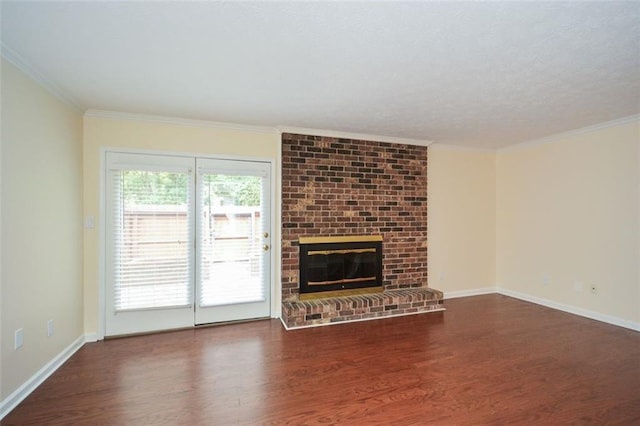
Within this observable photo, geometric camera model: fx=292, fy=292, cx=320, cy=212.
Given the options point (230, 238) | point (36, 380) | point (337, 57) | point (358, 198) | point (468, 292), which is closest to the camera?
point (337, 57)

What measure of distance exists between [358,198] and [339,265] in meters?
0.98

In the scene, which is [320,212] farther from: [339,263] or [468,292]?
[468,292]

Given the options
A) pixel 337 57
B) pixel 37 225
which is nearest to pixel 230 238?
pixel 37 225

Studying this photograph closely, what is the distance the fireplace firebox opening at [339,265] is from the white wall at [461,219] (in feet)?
3.64

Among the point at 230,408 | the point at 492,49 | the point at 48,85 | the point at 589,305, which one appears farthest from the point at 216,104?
the point at 589,305

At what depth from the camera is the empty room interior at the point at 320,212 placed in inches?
74.2

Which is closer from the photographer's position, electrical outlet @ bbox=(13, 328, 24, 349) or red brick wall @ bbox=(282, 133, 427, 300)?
electrical outlet @ bbox=(13, 328, 24, 349)

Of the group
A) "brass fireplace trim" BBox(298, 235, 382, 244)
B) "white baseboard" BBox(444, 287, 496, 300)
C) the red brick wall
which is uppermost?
the red brick wall

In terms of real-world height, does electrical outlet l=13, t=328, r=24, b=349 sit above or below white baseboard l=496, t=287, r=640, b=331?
above

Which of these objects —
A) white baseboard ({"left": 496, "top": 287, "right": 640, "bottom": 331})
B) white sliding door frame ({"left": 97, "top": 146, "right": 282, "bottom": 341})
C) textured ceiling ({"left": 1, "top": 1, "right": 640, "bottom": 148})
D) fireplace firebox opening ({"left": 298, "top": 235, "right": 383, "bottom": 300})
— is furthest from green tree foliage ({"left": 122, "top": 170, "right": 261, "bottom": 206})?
white baseboard ({"left": 496, "top": 287, "right": 640, "bottom": 331})

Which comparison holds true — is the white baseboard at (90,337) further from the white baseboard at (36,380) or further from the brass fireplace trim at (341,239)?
the brass fireplace trim at (341,239)

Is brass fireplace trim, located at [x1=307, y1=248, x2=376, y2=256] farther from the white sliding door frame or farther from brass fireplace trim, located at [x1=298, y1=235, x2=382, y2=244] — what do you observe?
the white sliding door frame

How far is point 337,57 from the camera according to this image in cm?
205

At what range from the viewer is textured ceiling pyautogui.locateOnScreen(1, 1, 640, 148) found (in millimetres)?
1611
